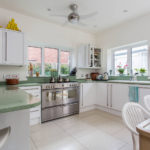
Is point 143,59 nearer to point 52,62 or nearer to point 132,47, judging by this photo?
point 132,47

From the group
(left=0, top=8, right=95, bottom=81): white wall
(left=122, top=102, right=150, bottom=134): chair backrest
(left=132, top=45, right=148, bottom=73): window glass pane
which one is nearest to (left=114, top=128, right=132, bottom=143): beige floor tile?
(left=122, top=102, right=150, bottom=134): chair backrest

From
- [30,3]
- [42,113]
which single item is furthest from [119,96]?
[30,3]

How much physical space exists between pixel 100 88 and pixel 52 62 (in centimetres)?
180

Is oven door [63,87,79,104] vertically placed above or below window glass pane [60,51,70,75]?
below

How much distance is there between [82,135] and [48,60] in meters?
2.42

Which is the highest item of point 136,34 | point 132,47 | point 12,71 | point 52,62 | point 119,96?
point 136,34

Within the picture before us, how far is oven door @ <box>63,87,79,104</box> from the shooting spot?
3.05 m

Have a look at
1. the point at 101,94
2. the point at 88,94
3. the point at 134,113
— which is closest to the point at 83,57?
the point at 88,94

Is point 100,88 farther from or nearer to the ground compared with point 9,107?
nearer to the ground

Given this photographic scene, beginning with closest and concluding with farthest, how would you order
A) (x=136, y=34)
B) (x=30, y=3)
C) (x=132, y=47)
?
(x=30, y=3), (x=136, y=34), (x=132, y=47)

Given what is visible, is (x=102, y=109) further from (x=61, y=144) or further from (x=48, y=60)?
(x=48, y=60)

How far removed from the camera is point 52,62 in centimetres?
364

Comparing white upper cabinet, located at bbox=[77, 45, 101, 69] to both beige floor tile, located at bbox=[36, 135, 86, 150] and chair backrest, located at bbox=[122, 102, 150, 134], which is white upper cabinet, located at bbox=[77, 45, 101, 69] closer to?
beige floor tile, located at bbox=[36, 135, 86, 150]

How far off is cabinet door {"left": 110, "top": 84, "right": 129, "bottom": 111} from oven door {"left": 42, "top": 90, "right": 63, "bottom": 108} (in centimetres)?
151
